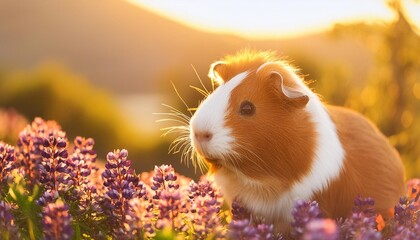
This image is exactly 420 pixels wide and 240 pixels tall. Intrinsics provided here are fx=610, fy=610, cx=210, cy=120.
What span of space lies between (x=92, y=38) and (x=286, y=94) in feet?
359

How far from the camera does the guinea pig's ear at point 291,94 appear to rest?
4055mm

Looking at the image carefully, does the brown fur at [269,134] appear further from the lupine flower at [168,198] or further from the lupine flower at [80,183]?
the lupine flower at [80,183]

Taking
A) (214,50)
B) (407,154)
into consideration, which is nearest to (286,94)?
(407,154)

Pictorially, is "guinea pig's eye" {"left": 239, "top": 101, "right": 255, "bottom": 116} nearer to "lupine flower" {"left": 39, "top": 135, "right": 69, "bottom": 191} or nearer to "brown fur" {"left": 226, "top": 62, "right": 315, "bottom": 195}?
"brown fur" {"left": 226, "top": 62, "right": 315, "bottom": 195}

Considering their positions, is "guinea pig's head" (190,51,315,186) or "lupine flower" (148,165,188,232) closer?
"lupine flower" (148,165,188,232)

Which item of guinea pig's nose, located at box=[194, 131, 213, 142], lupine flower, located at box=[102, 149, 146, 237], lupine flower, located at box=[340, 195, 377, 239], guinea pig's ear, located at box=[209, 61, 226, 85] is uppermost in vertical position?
guinea pig's ear, located at box=[209, 61, 226, 85]

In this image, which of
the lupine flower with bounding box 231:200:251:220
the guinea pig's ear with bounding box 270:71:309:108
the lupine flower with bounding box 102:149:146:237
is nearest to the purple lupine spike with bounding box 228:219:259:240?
the lupine flower with bounding box 102:149:146:237

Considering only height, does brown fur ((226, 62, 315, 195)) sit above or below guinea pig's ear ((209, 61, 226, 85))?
below

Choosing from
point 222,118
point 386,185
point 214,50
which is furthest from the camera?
point 214,50

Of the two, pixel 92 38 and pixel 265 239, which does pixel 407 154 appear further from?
pixel 92 38

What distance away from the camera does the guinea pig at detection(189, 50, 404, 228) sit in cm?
405

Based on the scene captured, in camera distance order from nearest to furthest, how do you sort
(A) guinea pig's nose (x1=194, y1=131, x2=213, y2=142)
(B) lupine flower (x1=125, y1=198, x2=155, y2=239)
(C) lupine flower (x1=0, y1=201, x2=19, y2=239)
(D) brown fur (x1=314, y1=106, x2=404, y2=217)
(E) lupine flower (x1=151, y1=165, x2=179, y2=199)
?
(B) lupine flower (x1=125, y1=198, x2=155, y2=239) → (C) lupine flower (x1=0, y1=201, x2=19, y2=239) → (E) lupine flower (x1=151, y1=165, x2=179, y2=199) → (A) guinea pig's nose (x1=194, y1=131, x2=213, y2=142) → (D) brown fur (x1=314, y1=106, x2=404, y2=217)

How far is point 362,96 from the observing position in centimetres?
1237

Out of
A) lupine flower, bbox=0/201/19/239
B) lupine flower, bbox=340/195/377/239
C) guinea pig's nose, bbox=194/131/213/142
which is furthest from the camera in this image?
guinea pig's nose, bbox=194/131/213/142
